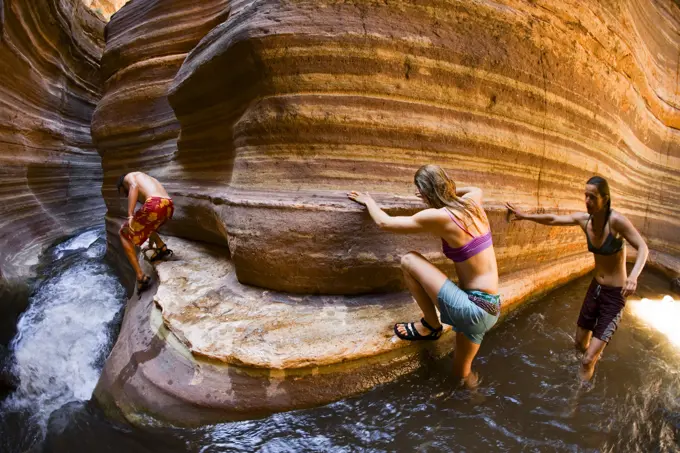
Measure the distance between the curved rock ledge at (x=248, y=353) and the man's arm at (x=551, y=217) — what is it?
1.33 meters

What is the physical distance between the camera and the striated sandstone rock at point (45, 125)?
6402mm

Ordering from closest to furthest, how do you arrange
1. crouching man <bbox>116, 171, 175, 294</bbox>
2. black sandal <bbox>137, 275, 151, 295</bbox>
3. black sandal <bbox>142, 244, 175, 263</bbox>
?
black sandal <bbox>137, 275, 151, 295</bbox>, crouching man <bbox>116, 171, 175, 294</bbox>, black sandal <bbox>142, 244, 175, 263</bbox>

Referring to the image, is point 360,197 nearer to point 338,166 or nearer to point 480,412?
point 338,166

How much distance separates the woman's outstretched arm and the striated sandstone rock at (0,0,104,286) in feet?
18.0

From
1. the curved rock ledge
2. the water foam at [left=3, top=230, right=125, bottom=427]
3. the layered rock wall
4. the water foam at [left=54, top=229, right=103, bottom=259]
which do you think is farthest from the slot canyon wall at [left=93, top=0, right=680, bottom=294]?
the water foam at [left=54, top=229, right=103, bottom=259]

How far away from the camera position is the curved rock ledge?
204 cm

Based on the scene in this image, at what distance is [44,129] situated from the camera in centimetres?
766

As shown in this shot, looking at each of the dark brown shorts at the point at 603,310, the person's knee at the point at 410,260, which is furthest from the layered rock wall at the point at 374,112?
the dark brown shorts at the point at 603,310

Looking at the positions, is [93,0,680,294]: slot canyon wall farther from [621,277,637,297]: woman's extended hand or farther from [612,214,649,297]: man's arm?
[621,277,637,297]: woman's extended hand

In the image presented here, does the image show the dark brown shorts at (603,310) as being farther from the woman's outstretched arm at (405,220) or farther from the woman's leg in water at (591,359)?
the woman's outstretched arm at (405,220)

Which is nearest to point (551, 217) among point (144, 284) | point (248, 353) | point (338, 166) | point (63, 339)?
point (338, 166)

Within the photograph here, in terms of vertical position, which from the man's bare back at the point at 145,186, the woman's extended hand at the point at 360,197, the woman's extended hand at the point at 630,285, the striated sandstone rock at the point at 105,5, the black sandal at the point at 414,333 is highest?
the striated sandstone rock at the point at 105,5

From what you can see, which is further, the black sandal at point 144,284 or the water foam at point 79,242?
the water foam at point 79,242

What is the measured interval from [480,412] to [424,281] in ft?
2.69
